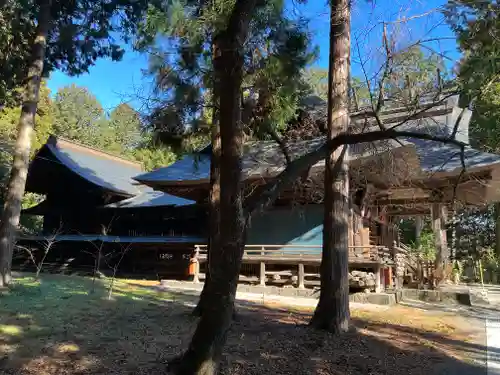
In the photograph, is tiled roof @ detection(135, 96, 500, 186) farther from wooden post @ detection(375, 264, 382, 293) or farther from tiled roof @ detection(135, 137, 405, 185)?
wooden post @ detection(375, 264, 382, 293)

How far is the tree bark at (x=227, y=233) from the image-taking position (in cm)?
399

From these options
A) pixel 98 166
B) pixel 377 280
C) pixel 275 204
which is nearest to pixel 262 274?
pixel 275 204

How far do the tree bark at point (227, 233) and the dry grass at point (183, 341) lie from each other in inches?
28.1

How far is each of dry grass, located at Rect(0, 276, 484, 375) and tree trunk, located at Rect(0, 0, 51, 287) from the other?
140 cm

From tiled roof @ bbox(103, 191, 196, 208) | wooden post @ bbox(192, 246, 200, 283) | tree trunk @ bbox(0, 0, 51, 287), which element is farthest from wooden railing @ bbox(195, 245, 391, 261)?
tree trunk @ bbox(0, 0, 51, 287)

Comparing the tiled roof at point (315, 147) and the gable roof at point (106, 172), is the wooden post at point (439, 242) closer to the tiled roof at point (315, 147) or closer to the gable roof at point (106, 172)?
the tiled roof at point (315, 147)

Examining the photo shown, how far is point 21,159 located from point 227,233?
26.5ft

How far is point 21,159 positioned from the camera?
33.4ft

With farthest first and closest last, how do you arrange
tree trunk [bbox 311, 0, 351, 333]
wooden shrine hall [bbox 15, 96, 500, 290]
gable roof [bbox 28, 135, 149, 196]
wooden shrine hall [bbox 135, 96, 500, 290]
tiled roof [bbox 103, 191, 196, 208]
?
gable roof [bbox 28, 135, 149, 196] → tiled roof [bbox 103, 191, 196, 208] → wooden shrine hall [bbox 135, 96, 500, 290] → wooden shrine hall [bbox 15, 96, 500, 290] → tree trunk [bbox 311, 0, 351, 333]

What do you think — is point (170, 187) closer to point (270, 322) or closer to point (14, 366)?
point (270, 322)

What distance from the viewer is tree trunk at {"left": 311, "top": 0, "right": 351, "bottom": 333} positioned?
6797mm

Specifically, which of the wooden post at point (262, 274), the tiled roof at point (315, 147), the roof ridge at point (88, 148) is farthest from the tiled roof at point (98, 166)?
the wooden post at point (262, 274)

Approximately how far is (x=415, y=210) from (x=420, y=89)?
46.5ft

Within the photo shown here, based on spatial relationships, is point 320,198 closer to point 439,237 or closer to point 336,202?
point 439,237
